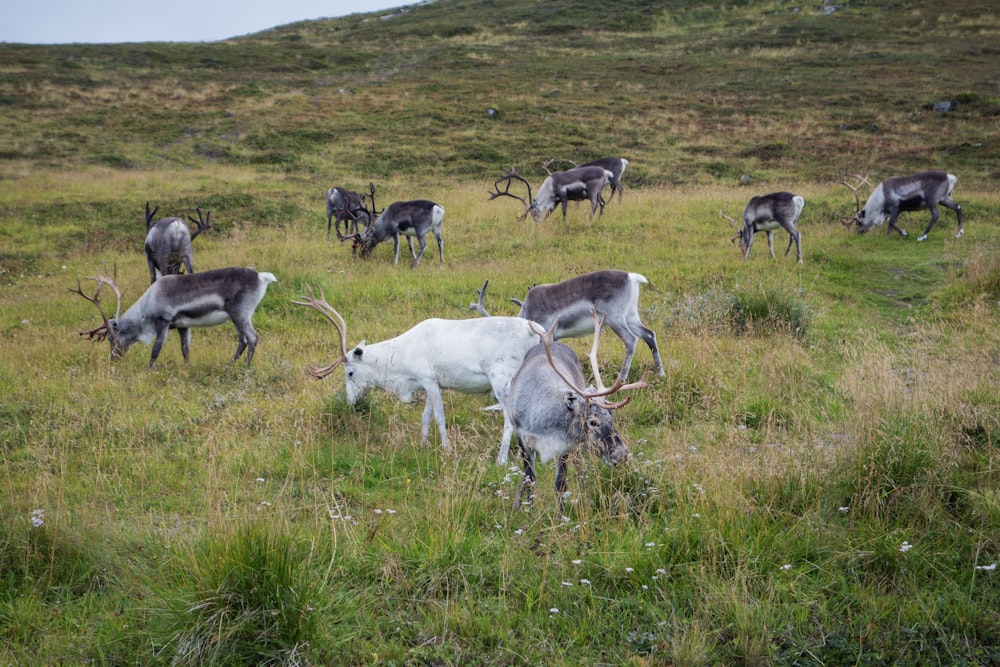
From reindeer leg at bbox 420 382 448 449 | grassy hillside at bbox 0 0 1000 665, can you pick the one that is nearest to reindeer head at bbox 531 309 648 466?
grassy hillside at bbox 0 0 1000 665

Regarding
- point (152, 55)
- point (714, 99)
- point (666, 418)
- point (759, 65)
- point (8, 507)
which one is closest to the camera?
point (8, 507)

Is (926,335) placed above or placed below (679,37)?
below

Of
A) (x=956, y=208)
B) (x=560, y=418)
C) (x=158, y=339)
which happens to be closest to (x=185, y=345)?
(x=158, y=339)

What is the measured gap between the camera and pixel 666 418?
7.23m

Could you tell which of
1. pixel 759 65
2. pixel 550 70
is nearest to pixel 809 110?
pixel 759 65

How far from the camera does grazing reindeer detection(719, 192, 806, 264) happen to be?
15422 mm

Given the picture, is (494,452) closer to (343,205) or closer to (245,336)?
(245,336)

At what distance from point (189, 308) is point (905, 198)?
55.2 ft

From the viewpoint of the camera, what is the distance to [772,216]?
1557 centimetres

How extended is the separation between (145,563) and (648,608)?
3099mm

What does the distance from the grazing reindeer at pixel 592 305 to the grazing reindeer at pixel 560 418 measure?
12.1 feet

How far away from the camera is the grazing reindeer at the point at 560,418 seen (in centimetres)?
507

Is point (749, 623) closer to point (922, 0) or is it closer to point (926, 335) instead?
point (926, 335)

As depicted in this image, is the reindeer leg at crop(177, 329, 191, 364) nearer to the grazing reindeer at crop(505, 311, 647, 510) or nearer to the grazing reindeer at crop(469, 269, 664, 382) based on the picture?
the grazing reindeer at crop(469, 269, 664, 382)
